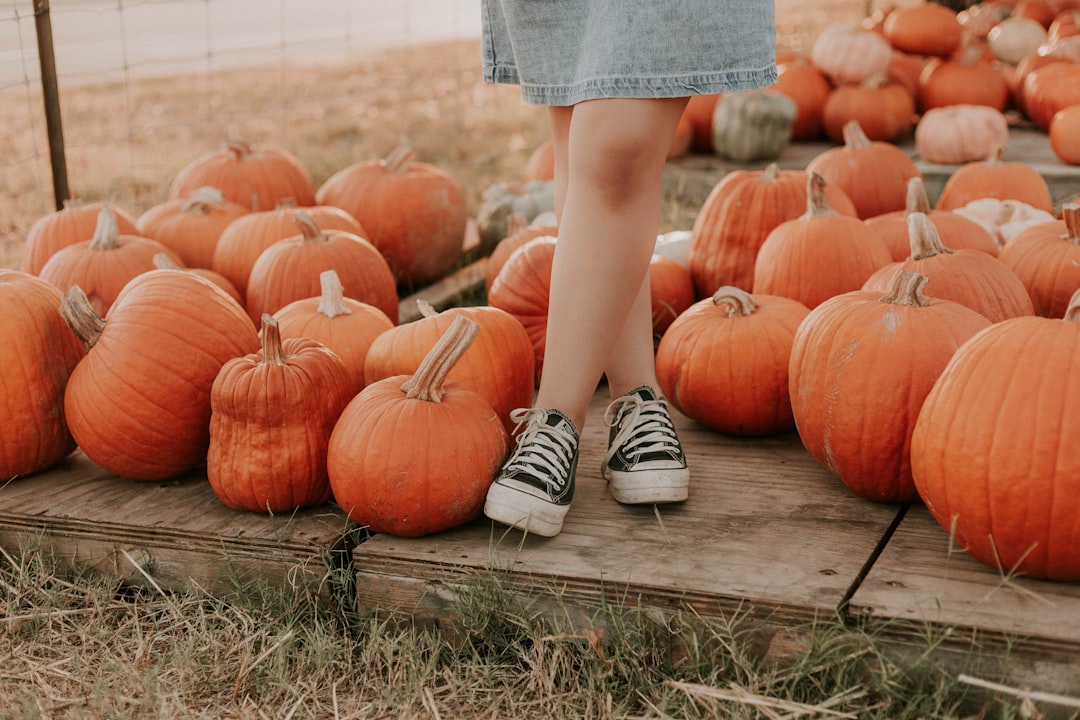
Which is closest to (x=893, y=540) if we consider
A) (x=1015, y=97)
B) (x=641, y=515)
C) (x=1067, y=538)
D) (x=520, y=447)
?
(x=1067, y=538)

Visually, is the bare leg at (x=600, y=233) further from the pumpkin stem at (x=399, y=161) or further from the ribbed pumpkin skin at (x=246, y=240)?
the pumpkin stem at (x=399, y=161)

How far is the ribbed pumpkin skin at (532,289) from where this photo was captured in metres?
2.56

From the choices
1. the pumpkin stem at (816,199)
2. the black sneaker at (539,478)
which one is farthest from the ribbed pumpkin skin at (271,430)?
the pumpkin stem at (816,199)

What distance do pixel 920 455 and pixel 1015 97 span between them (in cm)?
400

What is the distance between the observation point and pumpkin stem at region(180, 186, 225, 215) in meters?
3.14

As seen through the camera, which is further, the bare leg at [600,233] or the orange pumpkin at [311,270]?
the orange pumpkin at [311,270]

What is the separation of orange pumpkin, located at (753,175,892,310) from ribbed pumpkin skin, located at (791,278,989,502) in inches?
23.5

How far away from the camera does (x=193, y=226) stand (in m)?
3.10

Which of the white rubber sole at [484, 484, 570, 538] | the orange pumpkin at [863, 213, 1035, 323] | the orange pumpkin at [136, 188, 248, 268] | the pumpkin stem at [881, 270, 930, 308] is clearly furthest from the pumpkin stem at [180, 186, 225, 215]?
the pumpkin stem at [881, 270, 930, 308]

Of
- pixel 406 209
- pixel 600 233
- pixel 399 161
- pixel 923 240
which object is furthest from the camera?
pixel 399 161

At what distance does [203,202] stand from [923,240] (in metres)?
1.98

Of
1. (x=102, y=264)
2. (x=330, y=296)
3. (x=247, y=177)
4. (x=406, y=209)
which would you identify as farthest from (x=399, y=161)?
(x=330, y=296)

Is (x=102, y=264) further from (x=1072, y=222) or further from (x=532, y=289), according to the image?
(x=1072, y=222)

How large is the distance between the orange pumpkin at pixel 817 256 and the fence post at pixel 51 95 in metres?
1.97
